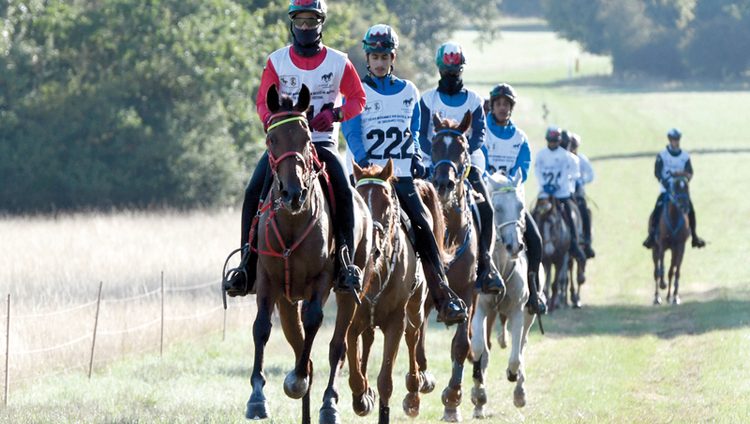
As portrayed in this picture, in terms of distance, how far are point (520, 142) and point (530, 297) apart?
5.72ft

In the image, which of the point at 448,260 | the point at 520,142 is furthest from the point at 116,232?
the point at 448,260

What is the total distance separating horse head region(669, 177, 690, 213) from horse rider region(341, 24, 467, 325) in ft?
46.5

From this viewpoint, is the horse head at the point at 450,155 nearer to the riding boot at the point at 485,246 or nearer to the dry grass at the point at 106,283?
the riding boot at the point at 485,246

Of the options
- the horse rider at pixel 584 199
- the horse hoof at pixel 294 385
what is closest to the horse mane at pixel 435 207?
the horse hoof at pixel 294 385

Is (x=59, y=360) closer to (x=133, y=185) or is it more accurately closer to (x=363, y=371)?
(x=363, y=371)

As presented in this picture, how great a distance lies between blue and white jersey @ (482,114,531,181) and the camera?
15.8 metres

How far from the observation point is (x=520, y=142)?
15.9 meters

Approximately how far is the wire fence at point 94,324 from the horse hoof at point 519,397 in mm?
4757

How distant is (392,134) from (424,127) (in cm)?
119

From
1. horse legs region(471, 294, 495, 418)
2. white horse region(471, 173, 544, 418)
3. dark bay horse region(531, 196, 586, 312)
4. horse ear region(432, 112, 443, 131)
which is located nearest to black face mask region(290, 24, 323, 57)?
horse ear region(432, 112, 443, 131)

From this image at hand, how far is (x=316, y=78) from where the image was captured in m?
10.9

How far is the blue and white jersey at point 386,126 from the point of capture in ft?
40.8

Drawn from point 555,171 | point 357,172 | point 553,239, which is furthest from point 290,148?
point 553,239

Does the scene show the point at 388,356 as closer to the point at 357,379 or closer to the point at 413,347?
the point at 357,379
